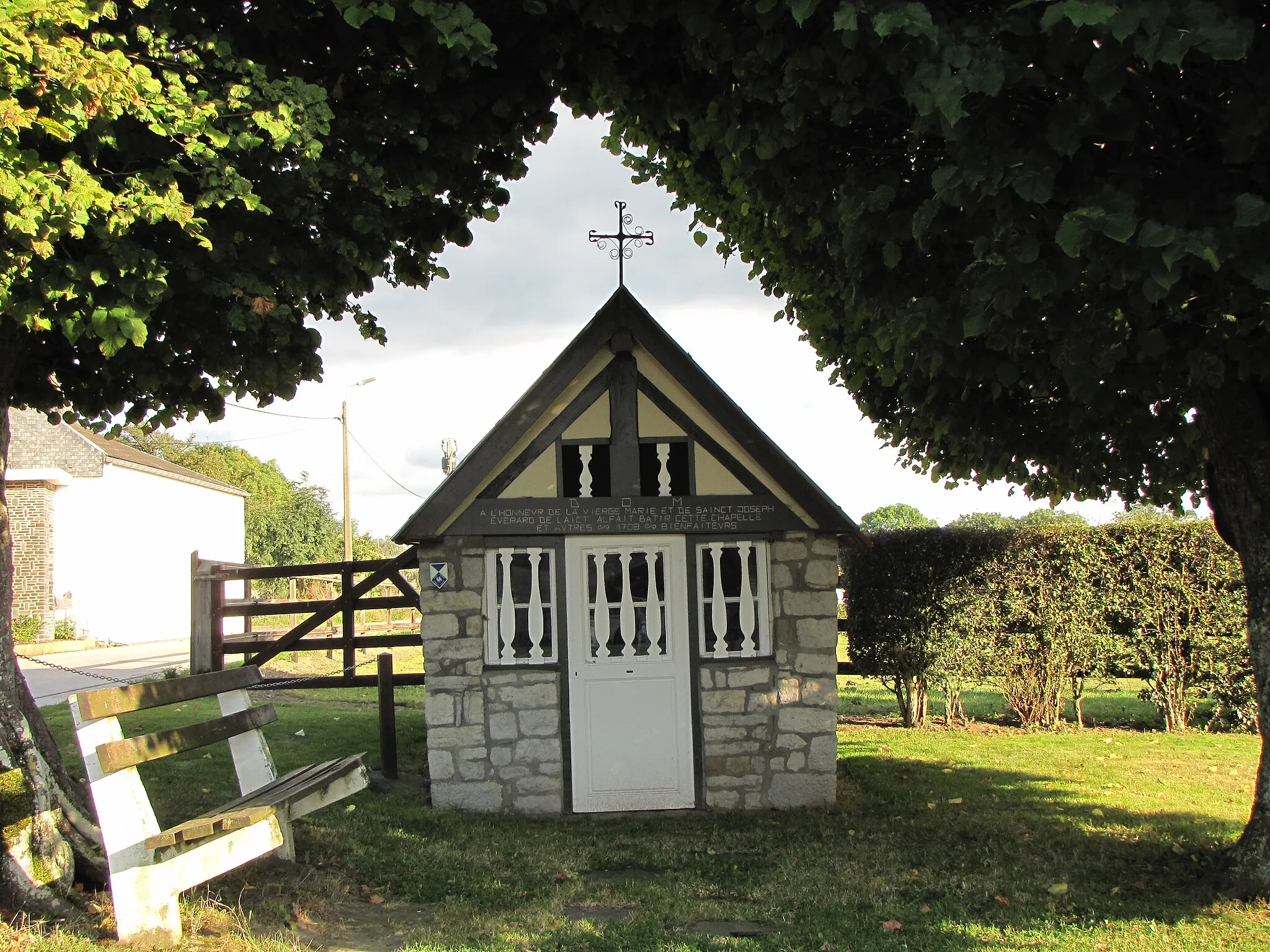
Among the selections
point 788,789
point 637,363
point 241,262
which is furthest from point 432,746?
point 241,262

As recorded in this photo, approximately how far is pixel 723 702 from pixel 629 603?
111 centimetres

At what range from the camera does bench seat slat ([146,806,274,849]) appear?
4.27 meters

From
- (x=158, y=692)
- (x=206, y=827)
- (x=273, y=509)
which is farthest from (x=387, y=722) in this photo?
(x=273, y=509)

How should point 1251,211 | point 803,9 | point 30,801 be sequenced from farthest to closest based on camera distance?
point 30,801, point 803,9, point 1251,211

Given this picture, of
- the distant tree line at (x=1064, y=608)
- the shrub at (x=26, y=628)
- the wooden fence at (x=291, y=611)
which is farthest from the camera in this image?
the shrub at (x=26, y=628)

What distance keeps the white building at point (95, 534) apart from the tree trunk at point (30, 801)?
20.7 m

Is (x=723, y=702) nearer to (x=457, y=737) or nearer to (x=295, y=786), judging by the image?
(x=457, y=737)

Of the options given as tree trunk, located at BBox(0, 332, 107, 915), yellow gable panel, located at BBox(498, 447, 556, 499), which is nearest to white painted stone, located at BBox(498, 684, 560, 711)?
yellow gable panel, located at BBox(498, 447, 556, 499)

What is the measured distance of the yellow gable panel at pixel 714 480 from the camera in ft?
27.4

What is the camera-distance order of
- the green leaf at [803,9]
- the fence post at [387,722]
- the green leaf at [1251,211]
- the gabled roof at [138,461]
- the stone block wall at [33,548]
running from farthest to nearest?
the gabled roof at [138,461] → the stone block wall at [33,548] → the fence post at [387,722] → the green leaf at [803,9] → the green leaf at [1251,211]

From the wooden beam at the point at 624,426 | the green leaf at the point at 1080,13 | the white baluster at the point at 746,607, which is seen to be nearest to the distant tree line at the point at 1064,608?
the white baluster at the point at 746,607

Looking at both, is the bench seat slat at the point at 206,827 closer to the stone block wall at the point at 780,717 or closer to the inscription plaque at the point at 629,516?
the inscription plaque at the point at 629,516

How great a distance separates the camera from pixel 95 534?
27266 millimetres

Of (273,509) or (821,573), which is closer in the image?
(821,573)
